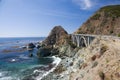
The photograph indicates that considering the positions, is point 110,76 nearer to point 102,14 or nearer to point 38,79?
point 38,79

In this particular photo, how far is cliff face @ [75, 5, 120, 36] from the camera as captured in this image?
243 ft

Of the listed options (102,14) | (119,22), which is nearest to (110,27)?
(119,22)

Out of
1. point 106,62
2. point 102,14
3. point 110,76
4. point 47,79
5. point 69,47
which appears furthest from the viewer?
point 102,14

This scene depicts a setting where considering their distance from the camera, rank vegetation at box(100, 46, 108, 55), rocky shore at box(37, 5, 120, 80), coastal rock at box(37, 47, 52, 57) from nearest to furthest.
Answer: rocky shore at box(37, 5, 120, 80), vegetation at box(100, 46, 108, 55), coastal rock at box(37, 47, 52, 57)

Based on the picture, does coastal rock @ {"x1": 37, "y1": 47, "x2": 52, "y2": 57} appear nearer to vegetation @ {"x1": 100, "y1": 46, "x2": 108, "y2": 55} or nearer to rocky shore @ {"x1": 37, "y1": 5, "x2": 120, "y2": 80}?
rocky shore @ {"x1": 37, "y1": 5, "x2": 120, "y2": 80}

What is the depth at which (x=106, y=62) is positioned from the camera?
78.8ft

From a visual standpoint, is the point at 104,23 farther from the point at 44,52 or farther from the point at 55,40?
the point at 44,52

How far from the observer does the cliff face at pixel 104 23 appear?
74.1 m

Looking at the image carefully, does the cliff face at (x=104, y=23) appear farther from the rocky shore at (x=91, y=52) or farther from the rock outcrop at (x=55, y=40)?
the rock outcrop at (x=55, y=40)

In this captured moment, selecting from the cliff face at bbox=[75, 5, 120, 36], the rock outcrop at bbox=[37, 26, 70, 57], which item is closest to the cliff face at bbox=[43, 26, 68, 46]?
the rock outcrop at bbox=[37, 26, 70, 57]

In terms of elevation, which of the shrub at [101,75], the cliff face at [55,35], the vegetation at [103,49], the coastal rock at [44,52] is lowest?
the coastal rock at [44,52]

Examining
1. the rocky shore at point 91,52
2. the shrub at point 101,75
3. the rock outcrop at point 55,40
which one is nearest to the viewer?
the shrub at point 101,75

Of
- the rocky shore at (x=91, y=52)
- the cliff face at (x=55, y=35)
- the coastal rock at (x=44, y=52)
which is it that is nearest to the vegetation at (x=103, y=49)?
the rocky shore at (x=91, y=52)

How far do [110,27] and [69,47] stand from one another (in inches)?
821
